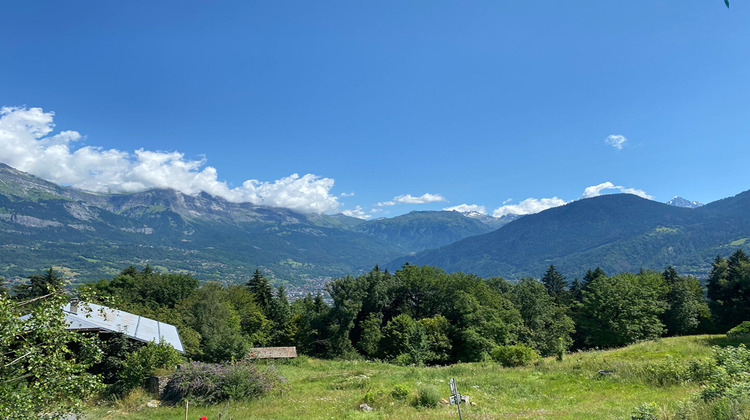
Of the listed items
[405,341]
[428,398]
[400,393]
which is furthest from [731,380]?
[405,341]

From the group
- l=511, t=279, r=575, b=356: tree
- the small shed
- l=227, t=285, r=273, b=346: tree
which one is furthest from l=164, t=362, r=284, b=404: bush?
l=511, t=279, r=575, b=356: tree

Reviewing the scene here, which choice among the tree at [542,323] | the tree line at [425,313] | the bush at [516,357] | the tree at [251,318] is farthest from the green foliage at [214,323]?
the tree at [542,323]

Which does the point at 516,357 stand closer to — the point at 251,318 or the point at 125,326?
the point at 125,326

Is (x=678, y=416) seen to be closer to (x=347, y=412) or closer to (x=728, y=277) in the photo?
Answer: (x=347, y=412)

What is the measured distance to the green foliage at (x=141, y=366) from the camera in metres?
22.1

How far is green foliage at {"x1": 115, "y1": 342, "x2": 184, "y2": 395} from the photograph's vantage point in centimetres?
2214

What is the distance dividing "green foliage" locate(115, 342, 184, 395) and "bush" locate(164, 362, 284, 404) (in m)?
2.35

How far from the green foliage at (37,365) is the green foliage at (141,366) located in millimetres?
16798

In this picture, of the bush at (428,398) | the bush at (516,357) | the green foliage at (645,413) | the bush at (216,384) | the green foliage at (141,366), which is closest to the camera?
the green foliage at (645,413)

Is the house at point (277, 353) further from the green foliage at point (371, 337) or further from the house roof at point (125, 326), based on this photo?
the house roof at point (125, 326)

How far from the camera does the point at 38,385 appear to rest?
729cm

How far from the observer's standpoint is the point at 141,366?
2233cm

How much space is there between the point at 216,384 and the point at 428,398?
41.4 ft

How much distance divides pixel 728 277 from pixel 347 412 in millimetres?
73837
